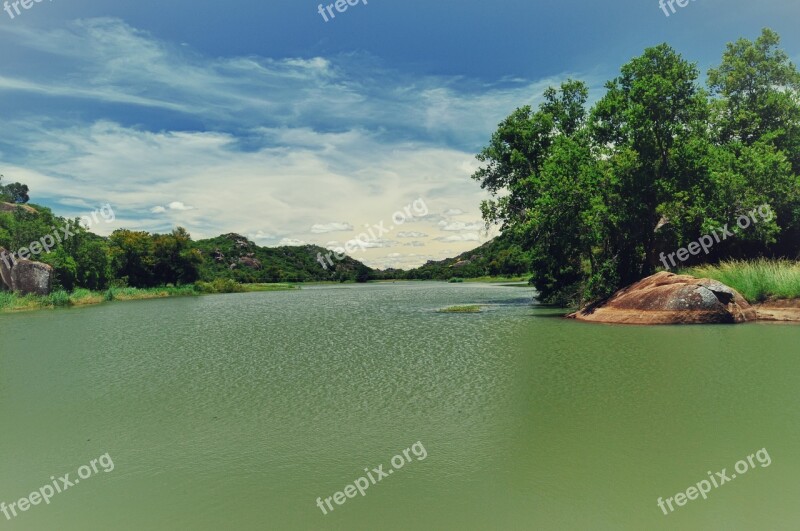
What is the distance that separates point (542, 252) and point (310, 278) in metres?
141

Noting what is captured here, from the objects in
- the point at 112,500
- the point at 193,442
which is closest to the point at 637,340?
the point at 193,442

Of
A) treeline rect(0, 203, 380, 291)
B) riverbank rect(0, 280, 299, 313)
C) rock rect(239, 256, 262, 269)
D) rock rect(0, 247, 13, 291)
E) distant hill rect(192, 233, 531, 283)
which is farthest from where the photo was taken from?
rock rect(239, 256, 262, 269)

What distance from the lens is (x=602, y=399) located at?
40.3 ft

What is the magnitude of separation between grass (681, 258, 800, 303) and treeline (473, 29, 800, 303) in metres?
2.84

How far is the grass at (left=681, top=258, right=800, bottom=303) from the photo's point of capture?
27597 mm

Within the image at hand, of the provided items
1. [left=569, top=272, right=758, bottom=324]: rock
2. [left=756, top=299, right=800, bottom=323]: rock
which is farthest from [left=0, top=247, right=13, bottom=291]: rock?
[left=756, top=299, right=800, bottom=323]: rock

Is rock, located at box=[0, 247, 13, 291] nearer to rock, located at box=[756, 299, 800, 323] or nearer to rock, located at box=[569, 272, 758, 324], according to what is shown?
rock, located at box=[569, 272, 758, 324]

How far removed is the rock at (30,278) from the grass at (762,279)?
6695 cm

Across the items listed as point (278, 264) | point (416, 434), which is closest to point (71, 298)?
point (416, 434)

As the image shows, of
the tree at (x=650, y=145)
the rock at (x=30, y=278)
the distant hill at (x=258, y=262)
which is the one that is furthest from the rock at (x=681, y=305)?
the distant hill at (x=258, y=262)

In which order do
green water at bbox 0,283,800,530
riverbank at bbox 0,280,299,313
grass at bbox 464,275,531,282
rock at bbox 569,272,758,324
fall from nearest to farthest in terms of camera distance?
green water at bbox 0,283,800,530, rock at bbox 569,272,758,324, riverbank at bbox 0,280,299,313, grass at bbox 464,275,531,282

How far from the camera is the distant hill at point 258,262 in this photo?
149125 mm

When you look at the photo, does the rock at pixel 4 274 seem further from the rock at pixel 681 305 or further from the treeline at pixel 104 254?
the rock at pixel 681 305

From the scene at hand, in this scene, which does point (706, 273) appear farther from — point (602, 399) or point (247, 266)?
point (247, 266)
